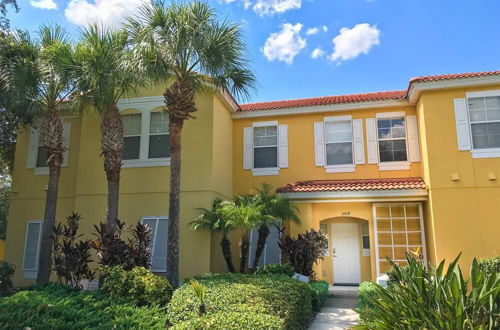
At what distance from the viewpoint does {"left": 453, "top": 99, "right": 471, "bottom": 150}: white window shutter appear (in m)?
12.6

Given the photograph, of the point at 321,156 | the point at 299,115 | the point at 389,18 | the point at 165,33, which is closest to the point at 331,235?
the point at 321,156

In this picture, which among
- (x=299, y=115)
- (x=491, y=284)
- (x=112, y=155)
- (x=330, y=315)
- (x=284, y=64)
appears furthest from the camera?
(x=299, y=115)

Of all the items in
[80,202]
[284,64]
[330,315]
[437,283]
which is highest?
[284,64]

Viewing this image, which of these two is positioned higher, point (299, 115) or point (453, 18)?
point (453, 18)

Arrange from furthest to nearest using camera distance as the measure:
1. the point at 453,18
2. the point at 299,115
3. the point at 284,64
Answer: the point at 299,115, the point at 284,64, the point at 453,18

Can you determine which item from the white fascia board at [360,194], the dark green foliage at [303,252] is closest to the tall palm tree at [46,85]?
the dark green foliage at [303,252]

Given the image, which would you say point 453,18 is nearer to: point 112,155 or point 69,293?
point 112,155

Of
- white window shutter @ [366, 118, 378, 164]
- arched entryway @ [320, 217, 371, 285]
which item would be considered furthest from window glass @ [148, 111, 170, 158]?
white window shutter @ [366, 118, 378, 164]

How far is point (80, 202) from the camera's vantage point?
1471 cm

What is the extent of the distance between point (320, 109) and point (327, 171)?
239 cm

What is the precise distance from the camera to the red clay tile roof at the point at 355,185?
13.2 meters

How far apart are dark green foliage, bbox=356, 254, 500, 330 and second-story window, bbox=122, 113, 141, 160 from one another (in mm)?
11018

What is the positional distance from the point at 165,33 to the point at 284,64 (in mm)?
5119

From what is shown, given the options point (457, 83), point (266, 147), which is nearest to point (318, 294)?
point (266, 147)
